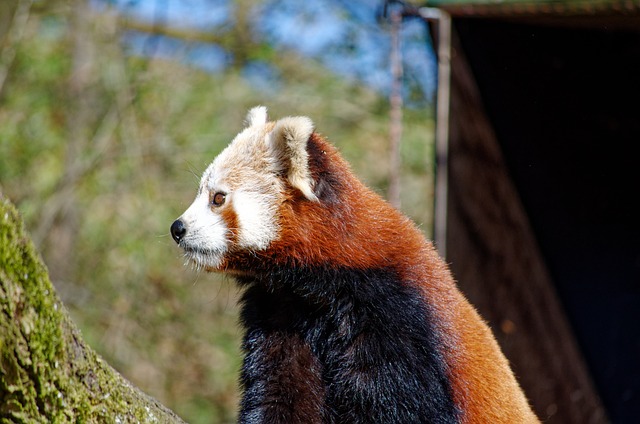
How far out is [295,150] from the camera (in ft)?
10.7

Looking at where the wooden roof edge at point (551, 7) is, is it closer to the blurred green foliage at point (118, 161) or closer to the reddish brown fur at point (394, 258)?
the reddish brown fur at point (394, 258)

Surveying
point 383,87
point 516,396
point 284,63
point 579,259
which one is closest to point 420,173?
point 383,87

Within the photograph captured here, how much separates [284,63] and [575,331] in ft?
17.2

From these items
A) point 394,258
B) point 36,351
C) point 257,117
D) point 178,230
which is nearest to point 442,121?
point 257,117

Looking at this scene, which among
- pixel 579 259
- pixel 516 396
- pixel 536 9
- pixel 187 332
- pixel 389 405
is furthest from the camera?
pixel 187 332

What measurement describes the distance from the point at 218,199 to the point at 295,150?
44cm

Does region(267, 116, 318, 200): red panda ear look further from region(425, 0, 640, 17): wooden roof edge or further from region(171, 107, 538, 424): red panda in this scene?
region(425, 0, 640, 17): wooden roof edge

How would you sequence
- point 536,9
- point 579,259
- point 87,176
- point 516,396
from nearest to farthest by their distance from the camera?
point 516,396 → point 536,9 → point 579,259 → point 87,176

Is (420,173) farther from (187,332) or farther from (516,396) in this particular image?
(516,396)

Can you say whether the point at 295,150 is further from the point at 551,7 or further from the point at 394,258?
the point at 551,7

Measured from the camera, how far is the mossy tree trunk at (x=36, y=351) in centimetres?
187

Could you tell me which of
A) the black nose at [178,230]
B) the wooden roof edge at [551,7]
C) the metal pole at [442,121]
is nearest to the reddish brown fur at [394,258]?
the black nose at [178,230]

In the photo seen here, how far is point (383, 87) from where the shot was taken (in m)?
9.59

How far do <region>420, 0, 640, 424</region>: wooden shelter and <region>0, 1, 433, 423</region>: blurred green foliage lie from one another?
9.03ft
